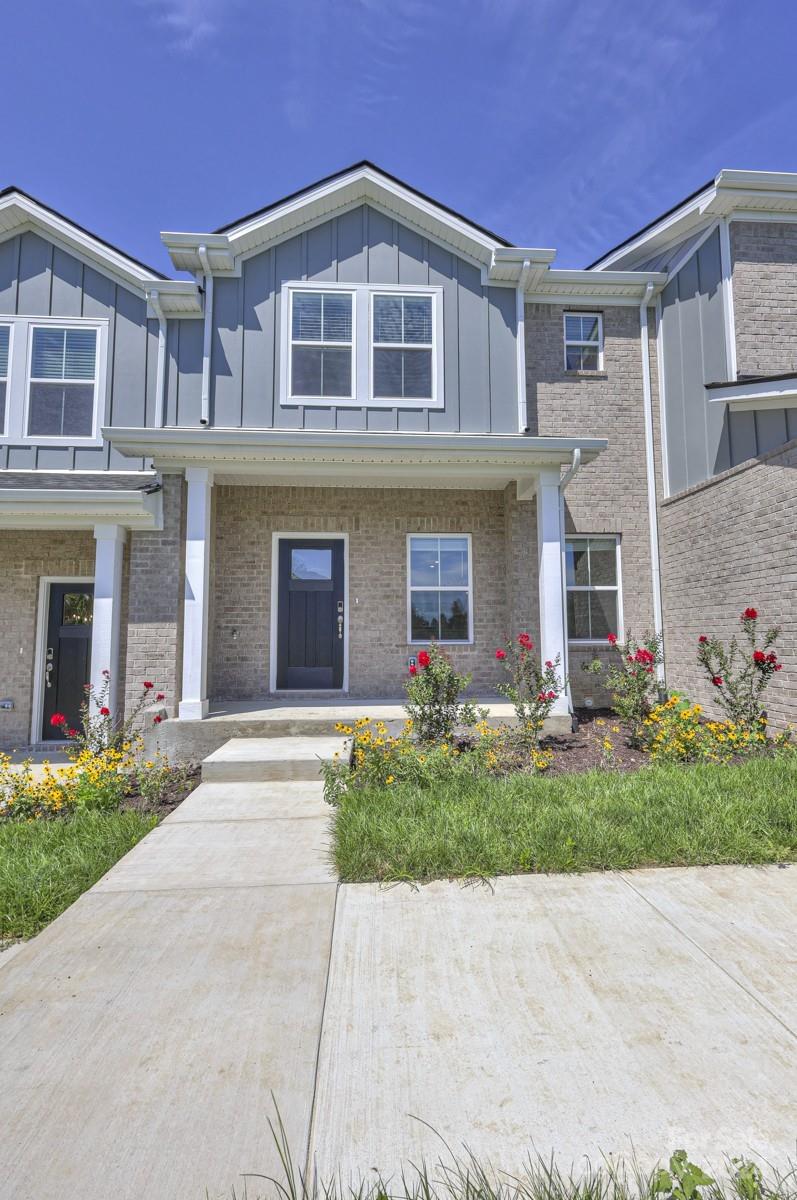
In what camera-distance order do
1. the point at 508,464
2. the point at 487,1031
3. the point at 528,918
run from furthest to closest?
the point at 508,464, the point at 528,918, the point at 487,1031

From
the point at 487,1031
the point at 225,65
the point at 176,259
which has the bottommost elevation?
the point at 487,1031

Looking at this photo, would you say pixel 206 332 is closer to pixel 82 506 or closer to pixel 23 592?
pixel 82 506

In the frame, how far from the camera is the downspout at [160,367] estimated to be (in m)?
8.08

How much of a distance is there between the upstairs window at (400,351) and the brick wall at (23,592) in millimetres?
4814

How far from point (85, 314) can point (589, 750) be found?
9049mm

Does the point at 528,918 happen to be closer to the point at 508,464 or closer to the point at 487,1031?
the point at 487,1031

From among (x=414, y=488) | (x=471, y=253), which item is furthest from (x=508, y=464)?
(x=471, y=253)

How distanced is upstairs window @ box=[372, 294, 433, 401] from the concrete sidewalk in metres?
6.69

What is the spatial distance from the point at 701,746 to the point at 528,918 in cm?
359

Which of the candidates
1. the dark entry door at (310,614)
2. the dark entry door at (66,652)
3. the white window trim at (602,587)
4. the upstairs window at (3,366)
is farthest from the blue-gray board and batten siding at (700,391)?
the upstairs window at (3,366)

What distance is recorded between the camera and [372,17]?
7.20m

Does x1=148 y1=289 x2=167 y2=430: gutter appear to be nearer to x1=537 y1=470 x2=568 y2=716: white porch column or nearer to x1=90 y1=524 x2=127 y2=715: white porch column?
x1=90 y1=524 x2=127 y2=715: white porch column

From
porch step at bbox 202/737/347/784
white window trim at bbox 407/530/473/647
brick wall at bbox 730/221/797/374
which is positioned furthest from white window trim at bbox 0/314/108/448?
brick wall at bbox 730/221/797/374

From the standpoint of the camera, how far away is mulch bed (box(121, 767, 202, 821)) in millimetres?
5020
